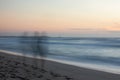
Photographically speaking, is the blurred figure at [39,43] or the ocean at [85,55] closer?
the blurred figure at [39,43]

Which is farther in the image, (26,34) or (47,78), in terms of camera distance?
(26,34)

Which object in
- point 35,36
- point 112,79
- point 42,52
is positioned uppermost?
point 35,36

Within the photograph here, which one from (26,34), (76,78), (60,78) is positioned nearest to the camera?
(60,78)

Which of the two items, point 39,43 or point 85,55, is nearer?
point 39,43

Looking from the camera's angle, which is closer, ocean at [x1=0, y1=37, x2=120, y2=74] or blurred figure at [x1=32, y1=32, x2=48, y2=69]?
blurred figure at [x1=32, y1=32, x2=48, y2=69]

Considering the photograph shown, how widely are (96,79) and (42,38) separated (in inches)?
116

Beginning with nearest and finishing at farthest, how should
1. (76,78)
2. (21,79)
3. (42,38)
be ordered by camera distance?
1. (21,79)
2. (76,78)
3. (42,38)

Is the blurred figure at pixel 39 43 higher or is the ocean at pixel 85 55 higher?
the blurred figure at pixel 39 43

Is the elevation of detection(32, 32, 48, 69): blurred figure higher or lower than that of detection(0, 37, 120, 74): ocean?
higher

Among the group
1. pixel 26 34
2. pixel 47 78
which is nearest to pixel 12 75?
pixel 47 78

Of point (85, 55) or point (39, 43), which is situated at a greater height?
point (39, 43)

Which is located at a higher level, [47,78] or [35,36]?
[35,36]

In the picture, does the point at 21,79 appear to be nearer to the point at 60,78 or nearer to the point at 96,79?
the point at 60,78

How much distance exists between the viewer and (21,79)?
7.29 m
